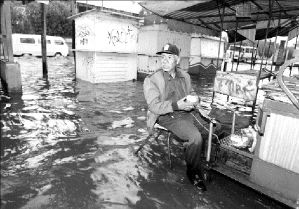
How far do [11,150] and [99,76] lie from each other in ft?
20.6

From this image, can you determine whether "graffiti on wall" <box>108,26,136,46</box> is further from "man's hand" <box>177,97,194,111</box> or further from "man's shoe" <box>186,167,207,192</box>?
"man's shoe" <box>186,167,207,192</box>

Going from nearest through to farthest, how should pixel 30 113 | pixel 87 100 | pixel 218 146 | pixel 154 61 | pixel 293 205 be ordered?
pixel 293 205 → pixel 218 146 → pixel 30 113 → pixel 87 100 → pixel 154 61

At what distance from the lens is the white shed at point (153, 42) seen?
424 inches

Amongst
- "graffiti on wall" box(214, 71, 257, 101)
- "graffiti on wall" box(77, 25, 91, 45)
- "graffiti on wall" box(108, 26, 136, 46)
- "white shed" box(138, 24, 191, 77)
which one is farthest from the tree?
"graffiti on wall" box(214, 71, 257, 101)

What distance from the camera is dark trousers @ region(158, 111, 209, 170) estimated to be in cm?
323

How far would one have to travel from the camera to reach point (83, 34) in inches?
388

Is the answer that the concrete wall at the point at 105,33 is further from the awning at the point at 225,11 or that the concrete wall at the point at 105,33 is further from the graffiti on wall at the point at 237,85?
the graffiti on wall at the point at 237,85

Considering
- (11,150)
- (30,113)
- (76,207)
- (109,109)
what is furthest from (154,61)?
(76,207)

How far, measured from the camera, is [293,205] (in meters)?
2.63

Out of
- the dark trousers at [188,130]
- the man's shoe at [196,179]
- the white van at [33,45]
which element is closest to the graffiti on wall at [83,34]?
the dark trousers at [188,130]

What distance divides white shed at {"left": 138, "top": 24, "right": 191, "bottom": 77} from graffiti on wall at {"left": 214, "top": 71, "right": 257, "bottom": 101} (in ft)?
17.6

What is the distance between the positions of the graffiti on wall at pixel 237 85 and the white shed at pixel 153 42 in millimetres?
5374

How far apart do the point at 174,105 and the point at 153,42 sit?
8.15 m

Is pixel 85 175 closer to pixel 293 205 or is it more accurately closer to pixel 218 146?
pixel 218 146
